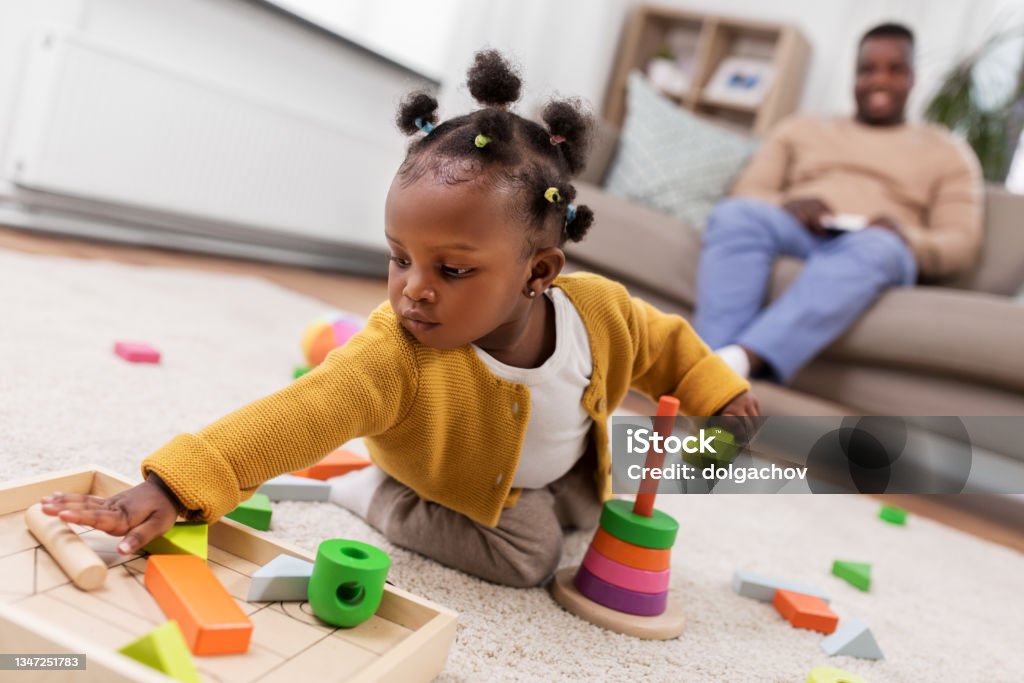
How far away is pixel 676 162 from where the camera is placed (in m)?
2.58

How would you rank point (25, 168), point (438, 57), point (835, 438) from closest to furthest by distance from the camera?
point (835, 438) → point (25, 168) → point (438, 57)

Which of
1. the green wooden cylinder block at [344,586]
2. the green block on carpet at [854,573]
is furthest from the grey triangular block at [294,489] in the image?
the green block on carpet at [854,573]

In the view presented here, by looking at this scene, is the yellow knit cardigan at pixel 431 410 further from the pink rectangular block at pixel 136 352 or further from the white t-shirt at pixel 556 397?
the pink rectangular block at pixel 136 352

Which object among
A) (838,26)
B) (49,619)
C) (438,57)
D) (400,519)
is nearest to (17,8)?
(438,57)

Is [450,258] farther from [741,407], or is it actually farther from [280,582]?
[741,407]

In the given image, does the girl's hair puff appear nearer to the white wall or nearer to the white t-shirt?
the white t-shirt

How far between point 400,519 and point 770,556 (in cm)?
55

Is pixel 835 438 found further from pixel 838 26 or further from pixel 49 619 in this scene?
pixel 838 26

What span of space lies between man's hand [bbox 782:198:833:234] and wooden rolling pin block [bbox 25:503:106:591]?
1831 mm

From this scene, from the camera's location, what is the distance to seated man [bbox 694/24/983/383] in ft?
5.91

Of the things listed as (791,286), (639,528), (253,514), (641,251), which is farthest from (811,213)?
(253,514)

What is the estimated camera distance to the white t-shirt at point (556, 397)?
0.92 m

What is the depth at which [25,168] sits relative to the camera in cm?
231

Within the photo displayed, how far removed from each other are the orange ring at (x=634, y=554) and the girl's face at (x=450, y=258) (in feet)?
0.87
